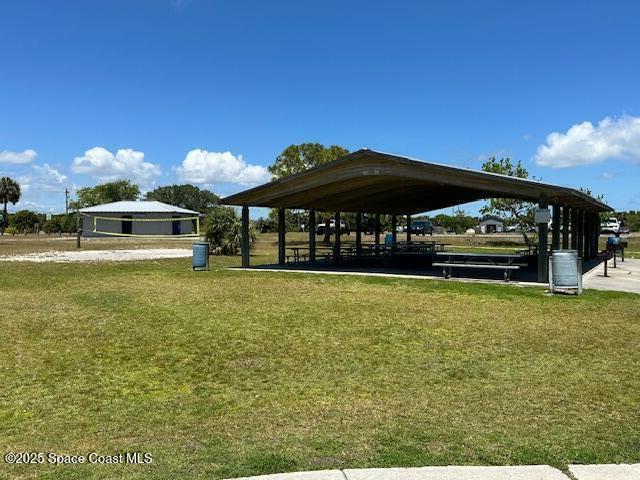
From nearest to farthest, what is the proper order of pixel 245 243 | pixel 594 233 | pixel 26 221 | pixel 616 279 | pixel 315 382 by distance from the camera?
pixel 315 382
pixel 616 279
pixel 245 243
pixel 594 233
pixel 26 221

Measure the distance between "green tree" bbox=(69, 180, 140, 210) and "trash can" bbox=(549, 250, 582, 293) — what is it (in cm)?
7535

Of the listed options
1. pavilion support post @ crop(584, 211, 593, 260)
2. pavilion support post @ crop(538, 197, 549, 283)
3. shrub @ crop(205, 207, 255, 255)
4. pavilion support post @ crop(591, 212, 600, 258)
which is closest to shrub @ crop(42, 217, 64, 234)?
shrub @ crop(205, 207, 255, 255)

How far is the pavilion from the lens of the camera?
13438 millimetres

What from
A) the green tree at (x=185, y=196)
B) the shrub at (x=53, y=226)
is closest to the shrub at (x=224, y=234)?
the shrub at (x=53, y=226)

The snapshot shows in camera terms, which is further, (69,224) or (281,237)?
(69,224)

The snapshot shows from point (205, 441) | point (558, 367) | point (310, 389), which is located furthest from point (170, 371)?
point (558, 367)

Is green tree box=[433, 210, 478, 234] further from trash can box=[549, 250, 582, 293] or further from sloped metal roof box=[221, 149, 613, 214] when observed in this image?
trash can box=[549, 250, 582, 293]

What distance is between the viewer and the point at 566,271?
452 inches

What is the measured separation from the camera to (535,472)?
349 centimetres

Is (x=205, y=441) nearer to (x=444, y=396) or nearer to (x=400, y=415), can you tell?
(x=400, y=415)

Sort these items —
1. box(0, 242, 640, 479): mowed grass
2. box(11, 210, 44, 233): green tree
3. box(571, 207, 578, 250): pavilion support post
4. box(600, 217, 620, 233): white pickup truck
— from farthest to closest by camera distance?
box(11, 210, 44, 233): green tree
box(600, 217, 620, 233): white pickup truck
box(571, 207, 578, 250): pavilion support post
box(0, 242, 640, 479): mowed grass

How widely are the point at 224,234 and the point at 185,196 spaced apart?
3197 inches

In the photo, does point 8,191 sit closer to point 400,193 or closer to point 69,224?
point 69,224

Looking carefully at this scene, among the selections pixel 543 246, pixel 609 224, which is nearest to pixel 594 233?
pixel 543 246
